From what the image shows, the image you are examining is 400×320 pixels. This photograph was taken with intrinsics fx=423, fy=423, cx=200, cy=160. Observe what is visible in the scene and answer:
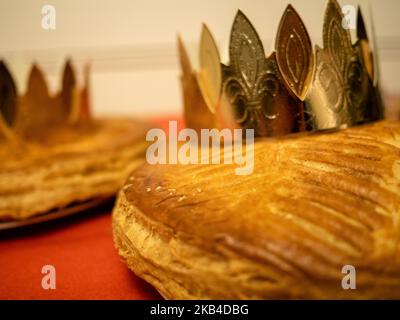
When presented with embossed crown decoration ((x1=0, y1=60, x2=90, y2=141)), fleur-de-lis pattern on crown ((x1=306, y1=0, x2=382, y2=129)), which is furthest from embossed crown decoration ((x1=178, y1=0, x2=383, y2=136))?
embossed crown decoration ((x1=0, y1=60, x2=90, y2=141))

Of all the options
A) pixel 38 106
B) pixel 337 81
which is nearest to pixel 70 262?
pixel 38 106

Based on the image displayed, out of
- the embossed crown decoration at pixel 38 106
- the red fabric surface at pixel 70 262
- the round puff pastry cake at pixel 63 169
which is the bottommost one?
the red fabric surface at pixel 70 262

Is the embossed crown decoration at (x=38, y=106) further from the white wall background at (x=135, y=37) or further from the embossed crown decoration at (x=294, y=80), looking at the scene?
the embossed crown decoration at (x=294, y=80)

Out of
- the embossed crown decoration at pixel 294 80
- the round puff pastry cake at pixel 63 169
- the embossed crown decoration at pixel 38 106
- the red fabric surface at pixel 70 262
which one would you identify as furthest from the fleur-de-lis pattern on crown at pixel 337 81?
the embossed crown decoration at pixel 38 106

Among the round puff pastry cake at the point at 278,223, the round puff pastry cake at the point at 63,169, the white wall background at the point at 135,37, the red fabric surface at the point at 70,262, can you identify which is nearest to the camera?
the round puff pastry cake at the point at 278,223

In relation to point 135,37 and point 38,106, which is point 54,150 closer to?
point 38,106

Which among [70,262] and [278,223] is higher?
[278,223]

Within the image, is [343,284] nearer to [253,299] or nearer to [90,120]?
[253,299]

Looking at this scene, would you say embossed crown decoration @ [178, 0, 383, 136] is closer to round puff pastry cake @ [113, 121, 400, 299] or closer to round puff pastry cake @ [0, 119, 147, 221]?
round puff pastry cake @ [113, 121, 400, 299]

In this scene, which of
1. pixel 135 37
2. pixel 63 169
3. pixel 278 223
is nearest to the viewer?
pixel 278 223
